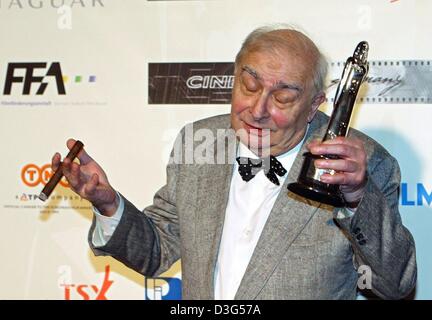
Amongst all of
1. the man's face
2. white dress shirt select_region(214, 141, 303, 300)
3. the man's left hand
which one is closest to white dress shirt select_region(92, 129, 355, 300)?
white dress shirt select_region(214, 141, 303, 300)

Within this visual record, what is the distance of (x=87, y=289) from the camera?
286 cm

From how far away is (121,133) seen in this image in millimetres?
2803

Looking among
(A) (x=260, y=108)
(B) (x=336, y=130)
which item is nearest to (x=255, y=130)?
(A) (x=260, y=108)

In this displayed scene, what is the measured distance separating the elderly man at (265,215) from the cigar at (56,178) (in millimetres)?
21

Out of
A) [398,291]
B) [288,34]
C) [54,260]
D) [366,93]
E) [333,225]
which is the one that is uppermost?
[288,34]

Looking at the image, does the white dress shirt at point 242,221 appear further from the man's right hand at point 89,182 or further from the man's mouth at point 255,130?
the man's right hand at point 89,182

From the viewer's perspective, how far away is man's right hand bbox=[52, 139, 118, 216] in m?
1.88

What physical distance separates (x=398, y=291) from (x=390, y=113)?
967mm

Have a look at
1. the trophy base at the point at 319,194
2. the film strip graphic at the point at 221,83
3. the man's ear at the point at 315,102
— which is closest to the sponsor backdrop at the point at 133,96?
the film strip graphic at the point at 221,83

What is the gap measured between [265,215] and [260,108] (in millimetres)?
317

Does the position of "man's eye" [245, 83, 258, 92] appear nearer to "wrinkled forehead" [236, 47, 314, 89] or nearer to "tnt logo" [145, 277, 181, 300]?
"wrinkled forehead" [236, 47, 314, 89]

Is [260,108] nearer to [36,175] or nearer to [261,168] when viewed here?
[261,168]

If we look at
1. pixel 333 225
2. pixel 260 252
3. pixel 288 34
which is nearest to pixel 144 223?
pixel 260 252
